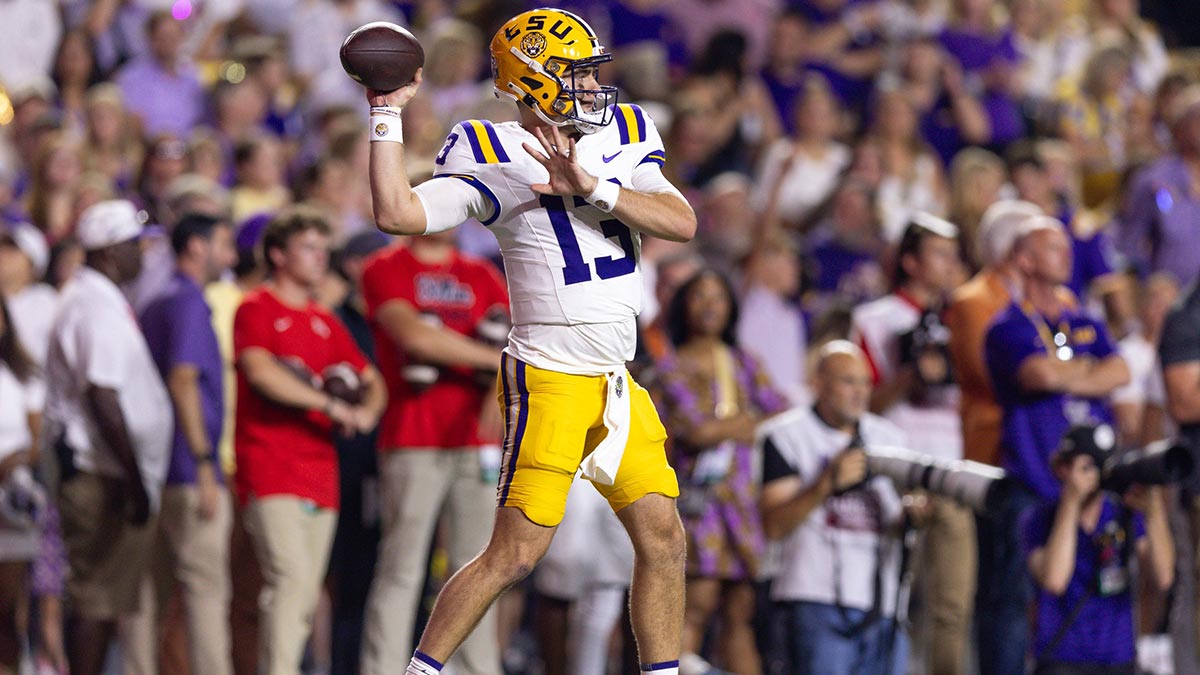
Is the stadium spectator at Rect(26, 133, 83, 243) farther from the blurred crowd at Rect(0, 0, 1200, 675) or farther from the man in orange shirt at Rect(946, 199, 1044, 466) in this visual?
the man in orange shirt at Rect(946, 199, 1044, 466)

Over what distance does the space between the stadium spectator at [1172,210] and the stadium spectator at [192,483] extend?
573 centimetres

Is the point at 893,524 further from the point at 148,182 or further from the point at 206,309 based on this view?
the point at 148,182

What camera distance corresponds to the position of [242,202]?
30.8 ft

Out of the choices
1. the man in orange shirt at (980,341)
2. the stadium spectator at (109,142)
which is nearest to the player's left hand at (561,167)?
the man in orange shirt at (980,341)

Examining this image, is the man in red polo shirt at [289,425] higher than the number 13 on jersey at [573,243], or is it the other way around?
the number 13 on jersey at [573,243]

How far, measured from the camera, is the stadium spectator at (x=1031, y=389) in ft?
23.5

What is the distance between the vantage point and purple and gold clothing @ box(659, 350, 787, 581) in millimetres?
7668

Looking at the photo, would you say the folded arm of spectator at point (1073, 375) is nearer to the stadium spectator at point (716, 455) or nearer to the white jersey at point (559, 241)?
the stadium spectator at point (716, 455)

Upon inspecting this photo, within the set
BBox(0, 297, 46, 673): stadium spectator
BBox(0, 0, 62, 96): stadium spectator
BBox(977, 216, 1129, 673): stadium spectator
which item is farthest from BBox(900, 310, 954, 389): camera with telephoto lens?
BBox(0, 0, 62, 96): stadium spectator

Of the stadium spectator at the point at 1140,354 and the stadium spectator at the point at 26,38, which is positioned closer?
the stadium spectator at the point at 1140,354

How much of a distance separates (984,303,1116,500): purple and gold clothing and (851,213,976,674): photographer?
57cm

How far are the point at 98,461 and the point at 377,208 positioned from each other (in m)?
2.83

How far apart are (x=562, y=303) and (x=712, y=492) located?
280 cm

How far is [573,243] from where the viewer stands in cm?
517
